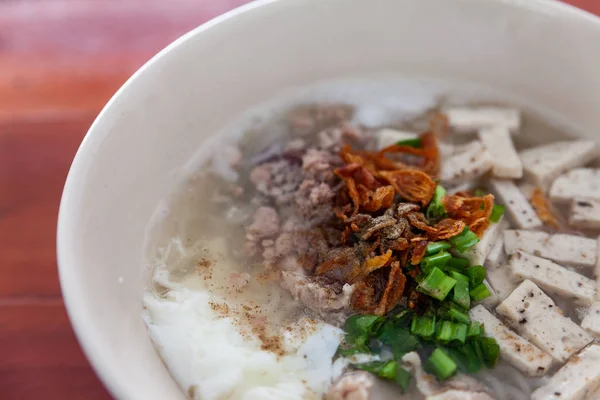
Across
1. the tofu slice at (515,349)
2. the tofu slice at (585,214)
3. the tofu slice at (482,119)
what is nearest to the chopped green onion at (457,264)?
the tofu slice at (515,349)

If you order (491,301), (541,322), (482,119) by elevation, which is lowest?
(541,322)

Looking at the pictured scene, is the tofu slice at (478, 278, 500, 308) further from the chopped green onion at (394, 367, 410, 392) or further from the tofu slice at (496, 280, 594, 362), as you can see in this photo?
the chopped green onion at (394, 367, 410, 392)

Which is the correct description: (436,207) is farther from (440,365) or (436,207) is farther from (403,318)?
(440,365)

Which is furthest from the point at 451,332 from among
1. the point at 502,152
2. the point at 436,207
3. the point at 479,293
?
the point at 502,152

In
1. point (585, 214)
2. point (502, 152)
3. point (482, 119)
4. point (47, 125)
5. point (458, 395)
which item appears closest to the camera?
point (458, 395)

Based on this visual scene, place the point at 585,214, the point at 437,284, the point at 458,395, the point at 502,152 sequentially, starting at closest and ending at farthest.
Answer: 1. the point at 458,395
2. the point at 437,284
3. the point at 585,214
4. the point at 502,152

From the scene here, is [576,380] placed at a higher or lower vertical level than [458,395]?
lower

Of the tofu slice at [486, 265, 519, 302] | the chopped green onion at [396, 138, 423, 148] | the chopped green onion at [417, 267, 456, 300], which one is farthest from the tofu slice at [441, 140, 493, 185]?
the chopped green onion at [417, 267, 456, 300]

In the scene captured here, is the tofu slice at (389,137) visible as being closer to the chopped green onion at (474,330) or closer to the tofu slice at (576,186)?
the tofu slice at (576,186)
